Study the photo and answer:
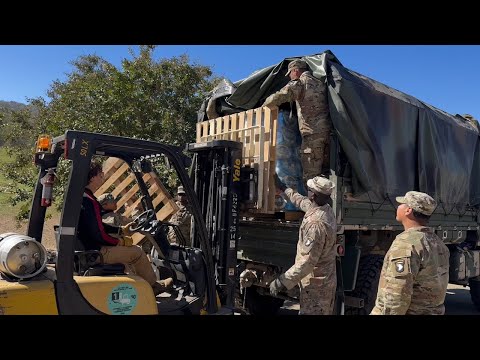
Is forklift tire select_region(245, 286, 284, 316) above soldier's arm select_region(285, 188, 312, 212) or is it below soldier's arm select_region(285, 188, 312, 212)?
below

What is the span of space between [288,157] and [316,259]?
1349 mm

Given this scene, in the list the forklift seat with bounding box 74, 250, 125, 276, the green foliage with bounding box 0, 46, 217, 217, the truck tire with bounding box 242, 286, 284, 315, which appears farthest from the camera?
the green foliage with bounding box 0, 46, 217, 217

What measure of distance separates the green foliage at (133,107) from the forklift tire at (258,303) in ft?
13.5

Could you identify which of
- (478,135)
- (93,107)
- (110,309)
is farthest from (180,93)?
(110,309)

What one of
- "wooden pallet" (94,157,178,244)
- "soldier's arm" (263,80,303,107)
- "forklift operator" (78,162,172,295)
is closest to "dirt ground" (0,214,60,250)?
"wooden pallet" (94,157,178,244)

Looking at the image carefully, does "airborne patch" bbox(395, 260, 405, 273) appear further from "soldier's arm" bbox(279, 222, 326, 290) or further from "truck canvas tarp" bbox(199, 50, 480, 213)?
"truck canvas tarp" bbox(199, 50, 480, 213)

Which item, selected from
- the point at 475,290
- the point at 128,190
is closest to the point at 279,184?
the point at 128,190

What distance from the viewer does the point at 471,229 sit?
7648 mm

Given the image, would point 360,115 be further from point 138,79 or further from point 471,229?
point 138,79

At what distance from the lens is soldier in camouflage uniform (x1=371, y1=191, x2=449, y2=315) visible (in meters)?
2.81

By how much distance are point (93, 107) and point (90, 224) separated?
7864 mm

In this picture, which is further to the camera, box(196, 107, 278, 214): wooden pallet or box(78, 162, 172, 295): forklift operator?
box(196, 107, 278, 214): wooden pallet

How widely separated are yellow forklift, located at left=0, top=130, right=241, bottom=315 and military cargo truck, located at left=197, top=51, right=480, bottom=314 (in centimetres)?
49

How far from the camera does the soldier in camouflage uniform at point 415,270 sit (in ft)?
9.23
